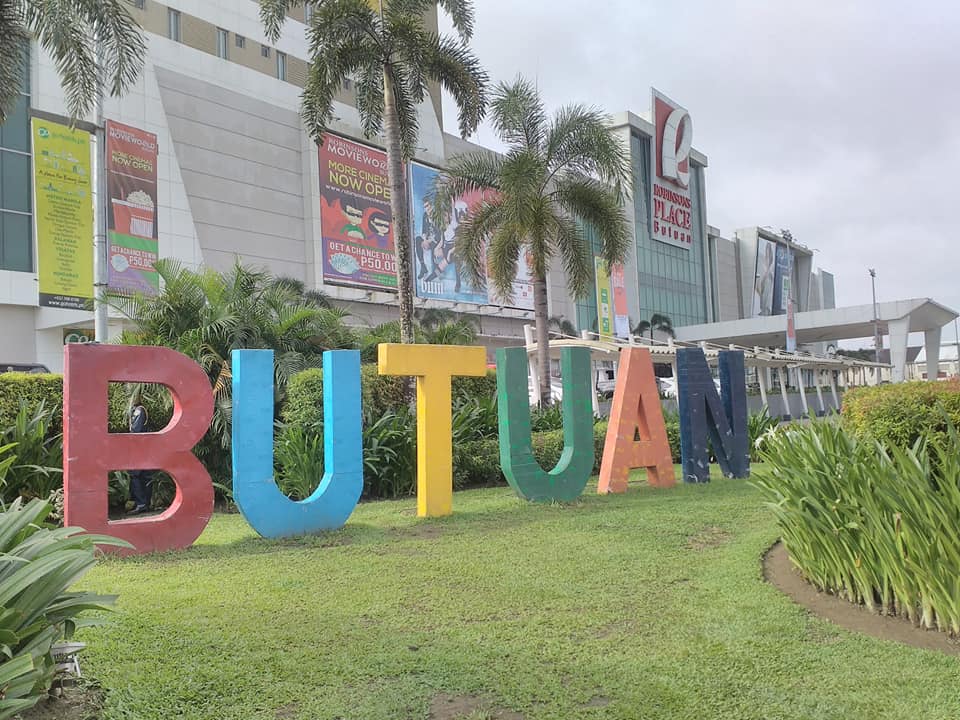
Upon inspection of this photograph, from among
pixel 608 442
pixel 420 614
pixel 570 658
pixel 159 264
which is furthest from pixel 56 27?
pixel 570 658

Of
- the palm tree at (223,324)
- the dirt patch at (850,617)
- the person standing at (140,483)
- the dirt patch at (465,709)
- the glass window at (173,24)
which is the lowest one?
the dirt patch at (850,617)

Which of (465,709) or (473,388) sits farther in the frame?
(473,388)

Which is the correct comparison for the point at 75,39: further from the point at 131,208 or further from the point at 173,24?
the point at 173,24

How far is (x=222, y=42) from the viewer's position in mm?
36500

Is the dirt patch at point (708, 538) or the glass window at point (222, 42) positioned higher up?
the glass window at point (222, 42)

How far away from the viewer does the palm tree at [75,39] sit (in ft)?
46.5

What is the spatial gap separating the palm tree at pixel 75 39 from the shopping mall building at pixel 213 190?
2532mm

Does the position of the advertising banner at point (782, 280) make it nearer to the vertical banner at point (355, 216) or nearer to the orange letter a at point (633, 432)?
the vertical banner at point (355, 216)

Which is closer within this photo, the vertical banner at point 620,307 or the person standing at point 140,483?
the person standing at point 140,483

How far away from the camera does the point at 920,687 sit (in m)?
3.48

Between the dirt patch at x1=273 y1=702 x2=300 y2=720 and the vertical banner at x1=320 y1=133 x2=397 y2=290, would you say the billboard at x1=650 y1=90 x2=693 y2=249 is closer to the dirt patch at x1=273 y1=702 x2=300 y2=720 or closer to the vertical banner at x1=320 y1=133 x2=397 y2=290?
the vertical banner at x1=320 y1=133 x2=397 y2=290

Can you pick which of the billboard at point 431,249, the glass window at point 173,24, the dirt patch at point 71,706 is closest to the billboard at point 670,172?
the billboard at point 431,249

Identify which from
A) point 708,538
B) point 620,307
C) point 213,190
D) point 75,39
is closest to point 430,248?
point 213,190

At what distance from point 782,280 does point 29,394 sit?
3440 inches
